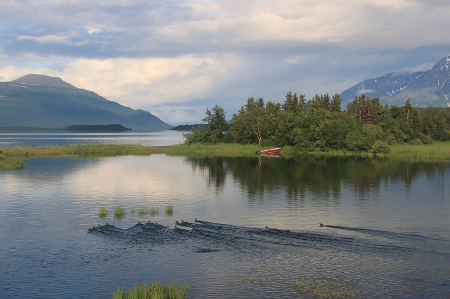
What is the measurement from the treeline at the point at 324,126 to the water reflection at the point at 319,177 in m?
31.2

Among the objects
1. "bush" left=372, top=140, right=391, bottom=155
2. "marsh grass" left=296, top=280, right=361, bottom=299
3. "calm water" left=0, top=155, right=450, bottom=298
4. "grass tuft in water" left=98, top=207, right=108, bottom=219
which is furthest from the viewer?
"bush" left=372, top=140, right=391, bottom=155

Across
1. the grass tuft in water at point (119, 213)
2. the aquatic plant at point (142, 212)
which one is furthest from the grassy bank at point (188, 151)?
the aquatic plant at point (142, 212)

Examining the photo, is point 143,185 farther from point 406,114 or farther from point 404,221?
point 406,114

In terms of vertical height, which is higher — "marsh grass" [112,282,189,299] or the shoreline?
the shoreline

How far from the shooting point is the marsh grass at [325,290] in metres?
19.5

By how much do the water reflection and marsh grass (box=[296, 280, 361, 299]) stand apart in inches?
1029

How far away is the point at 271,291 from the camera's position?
20234 mm

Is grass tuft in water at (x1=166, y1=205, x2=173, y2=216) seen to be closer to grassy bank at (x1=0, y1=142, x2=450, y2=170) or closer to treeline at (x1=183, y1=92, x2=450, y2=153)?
grassy bank at (x1=0, y1=142, x2=450, y2=170)

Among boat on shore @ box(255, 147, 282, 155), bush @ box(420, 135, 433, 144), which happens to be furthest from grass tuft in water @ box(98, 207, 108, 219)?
bush @ box(420, 135, 433, 144)

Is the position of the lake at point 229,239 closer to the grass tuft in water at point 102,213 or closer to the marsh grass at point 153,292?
the grass tuft in water at point 102,213

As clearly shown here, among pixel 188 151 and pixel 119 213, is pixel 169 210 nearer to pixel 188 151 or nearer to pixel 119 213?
pixel 119 213

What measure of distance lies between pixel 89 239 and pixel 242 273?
13045 mm

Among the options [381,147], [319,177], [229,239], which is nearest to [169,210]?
[229,239]

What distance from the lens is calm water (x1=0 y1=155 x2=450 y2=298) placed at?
21.4 meters
